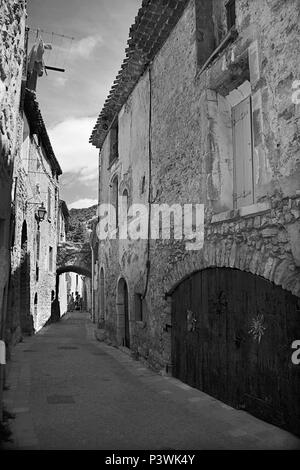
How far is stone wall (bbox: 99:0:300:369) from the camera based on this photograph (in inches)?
164

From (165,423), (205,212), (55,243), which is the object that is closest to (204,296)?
(205,212)

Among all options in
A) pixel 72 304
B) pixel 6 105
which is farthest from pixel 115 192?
pixel 72 304

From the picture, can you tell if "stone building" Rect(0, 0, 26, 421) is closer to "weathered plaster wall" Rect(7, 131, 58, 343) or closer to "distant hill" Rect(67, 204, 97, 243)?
"weathered plaster wall" Rect(7, 131, 58, 343)

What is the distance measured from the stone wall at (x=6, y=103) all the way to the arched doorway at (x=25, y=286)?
7.97 m

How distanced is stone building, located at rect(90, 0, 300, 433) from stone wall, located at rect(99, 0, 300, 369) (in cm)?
2

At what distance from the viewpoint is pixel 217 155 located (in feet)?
18.7

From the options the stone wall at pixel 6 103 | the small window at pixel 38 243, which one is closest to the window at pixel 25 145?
the small window at pixel 38 243

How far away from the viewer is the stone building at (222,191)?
4.15m

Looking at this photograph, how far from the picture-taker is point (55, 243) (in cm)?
1998

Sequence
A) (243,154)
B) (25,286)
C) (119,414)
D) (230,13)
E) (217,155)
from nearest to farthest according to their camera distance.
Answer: (119,414) → (243,154) → (217,155) → (230,13) → (25,286)

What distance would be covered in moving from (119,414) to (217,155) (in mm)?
3725

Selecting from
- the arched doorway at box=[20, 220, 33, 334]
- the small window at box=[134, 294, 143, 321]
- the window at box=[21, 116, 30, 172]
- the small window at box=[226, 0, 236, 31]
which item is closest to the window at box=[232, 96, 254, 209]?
the small window at box=[226, 0, 236, 31]

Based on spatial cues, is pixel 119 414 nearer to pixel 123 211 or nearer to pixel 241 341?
pixel 241 341

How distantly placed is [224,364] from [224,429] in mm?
1070
